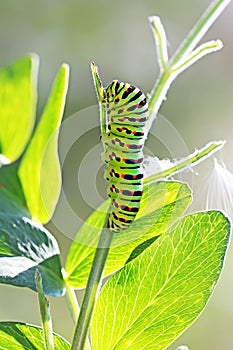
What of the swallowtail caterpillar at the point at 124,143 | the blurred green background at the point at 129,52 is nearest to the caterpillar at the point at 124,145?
the swallowtail caterpillar at the point at 124,143

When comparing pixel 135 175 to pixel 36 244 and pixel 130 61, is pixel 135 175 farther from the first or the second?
pixel 130 61

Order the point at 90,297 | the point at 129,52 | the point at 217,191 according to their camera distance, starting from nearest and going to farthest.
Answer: the point at 90,297 → the point at 217,191 → the point at 129,52

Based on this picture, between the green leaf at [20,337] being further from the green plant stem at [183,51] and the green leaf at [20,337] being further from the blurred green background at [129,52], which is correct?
the blurred green background at [129,52]

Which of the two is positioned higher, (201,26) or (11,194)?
(201,26)

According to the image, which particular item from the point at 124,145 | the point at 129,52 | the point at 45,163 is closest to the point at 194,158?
the point at 124,145

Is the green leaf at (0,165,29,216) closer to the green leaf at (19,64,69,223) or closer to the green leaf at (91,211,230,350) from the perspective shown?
the green leaf at (19,64,69,223)

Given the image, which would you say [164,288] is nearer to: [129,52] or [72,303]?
[72,303]

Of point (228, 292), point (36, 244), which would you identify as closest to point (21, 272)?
point (36, 244)
